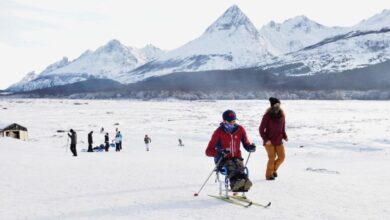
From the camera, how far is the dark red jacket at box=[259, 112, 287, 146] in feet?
35.9

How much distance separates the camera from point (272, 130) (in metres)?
11.0

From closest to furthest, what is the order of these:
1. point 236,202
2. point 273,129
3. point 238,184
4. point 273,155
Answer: point 238,184, point 236,202, point 273,129, point 273,155

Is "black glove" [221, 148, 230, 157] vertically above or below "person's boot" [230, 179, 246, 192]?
above

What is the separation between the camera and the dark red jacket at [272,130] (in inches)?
431

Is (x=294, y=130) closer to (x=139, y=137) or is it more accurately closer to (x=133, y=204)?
(x=139, y=137)

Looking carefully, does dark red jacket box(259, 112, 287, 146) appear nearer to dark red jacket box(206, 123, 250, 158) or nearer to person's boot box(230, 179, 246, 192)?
dark red jacket box(206, 123, 250, 158)

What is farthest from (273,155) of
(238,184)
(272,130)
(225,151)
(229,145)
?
(238,184)

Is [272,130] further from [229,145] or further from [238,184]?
[238,184]

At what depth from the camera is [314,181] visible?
11430mm

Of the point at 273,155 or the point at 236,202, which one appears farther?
the point at 273,155

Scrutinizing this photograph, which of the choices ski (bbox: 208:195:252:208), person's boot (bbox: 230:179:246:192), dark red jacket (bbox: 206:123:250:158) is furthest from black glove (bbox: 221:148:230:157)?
ski (bbox: 208:195:252:208)

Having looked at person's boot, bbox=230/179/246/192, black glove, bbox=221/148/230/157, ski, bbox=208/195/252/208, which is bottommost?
ski, bbox=208/195/252/208

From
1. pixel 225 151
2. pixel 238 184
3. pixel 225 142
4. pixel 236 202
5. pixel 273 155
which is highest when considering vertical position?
pixel 225 142

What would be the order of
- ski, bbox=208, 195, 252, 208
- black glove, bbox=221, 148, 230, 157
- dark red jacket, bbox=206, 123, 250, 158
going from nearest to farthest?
ski, bbox=208, 195, 252, 208
black glove, bbox=221, 148, 230, 157
dark red jacket, bbox=206, 123, 250, 158
